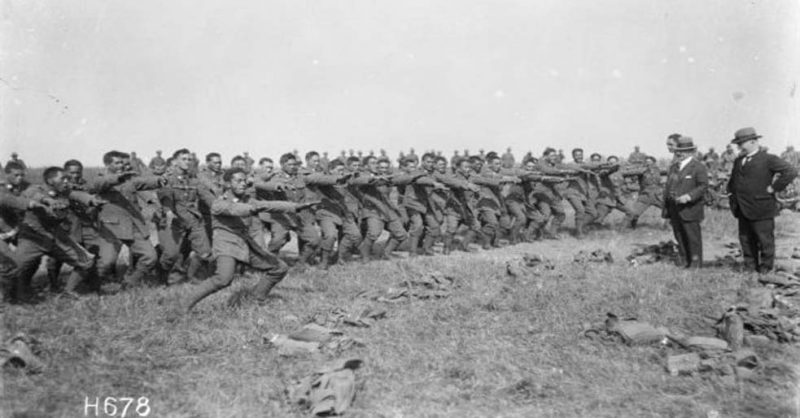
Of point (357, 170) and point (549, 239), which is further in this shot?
point (549, 239)

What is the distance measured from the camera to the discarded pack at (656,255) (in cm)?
945

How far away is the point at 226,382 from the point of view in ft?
15.5

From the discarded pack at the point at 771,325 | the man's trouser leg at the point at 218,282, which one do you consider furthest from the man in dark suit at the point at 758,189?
the man's trouser leg at the point at 218,282

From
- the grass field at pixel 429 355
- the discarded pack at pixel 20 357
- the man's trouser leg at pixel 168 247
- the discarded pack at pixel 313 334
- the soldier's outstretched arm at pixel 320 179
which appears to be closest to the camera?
the grass field at pixel 429 355

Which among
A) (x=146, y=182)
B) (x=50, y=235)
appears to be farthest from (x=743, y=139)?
(x=50, y=235)

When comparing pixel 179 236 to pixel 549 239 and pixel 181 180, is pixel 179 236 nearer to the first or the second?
pixel 181 180

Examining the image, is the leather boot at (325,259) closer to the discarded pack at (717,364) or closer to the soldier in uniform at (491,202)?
the soldier in uniform at (491,202)

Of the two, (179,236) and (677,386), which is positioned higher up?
(179,236)

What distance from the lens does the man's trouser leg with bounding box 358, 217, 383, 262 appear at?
10.0 meters

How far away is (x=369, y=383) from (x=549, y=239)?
9002 mm

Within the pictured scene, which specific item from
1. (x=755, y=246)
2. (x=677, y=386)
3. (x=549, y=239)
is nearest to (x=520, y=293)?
(x=677, y=386)

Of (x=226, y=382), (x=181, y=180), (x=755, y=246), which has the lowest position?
(x=226, y=382)

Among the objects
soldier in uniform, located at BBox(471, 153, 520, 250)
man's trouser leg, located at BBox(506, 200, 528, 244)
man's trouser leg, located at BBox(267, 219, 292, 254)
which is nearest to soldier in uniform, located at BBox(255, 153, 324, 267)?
man's trouser leg, located at BBox(267, 219, 292, 254)

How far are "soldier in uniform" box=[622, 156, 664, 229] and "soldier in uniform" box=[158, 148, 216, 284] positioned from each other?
32.1 ft
